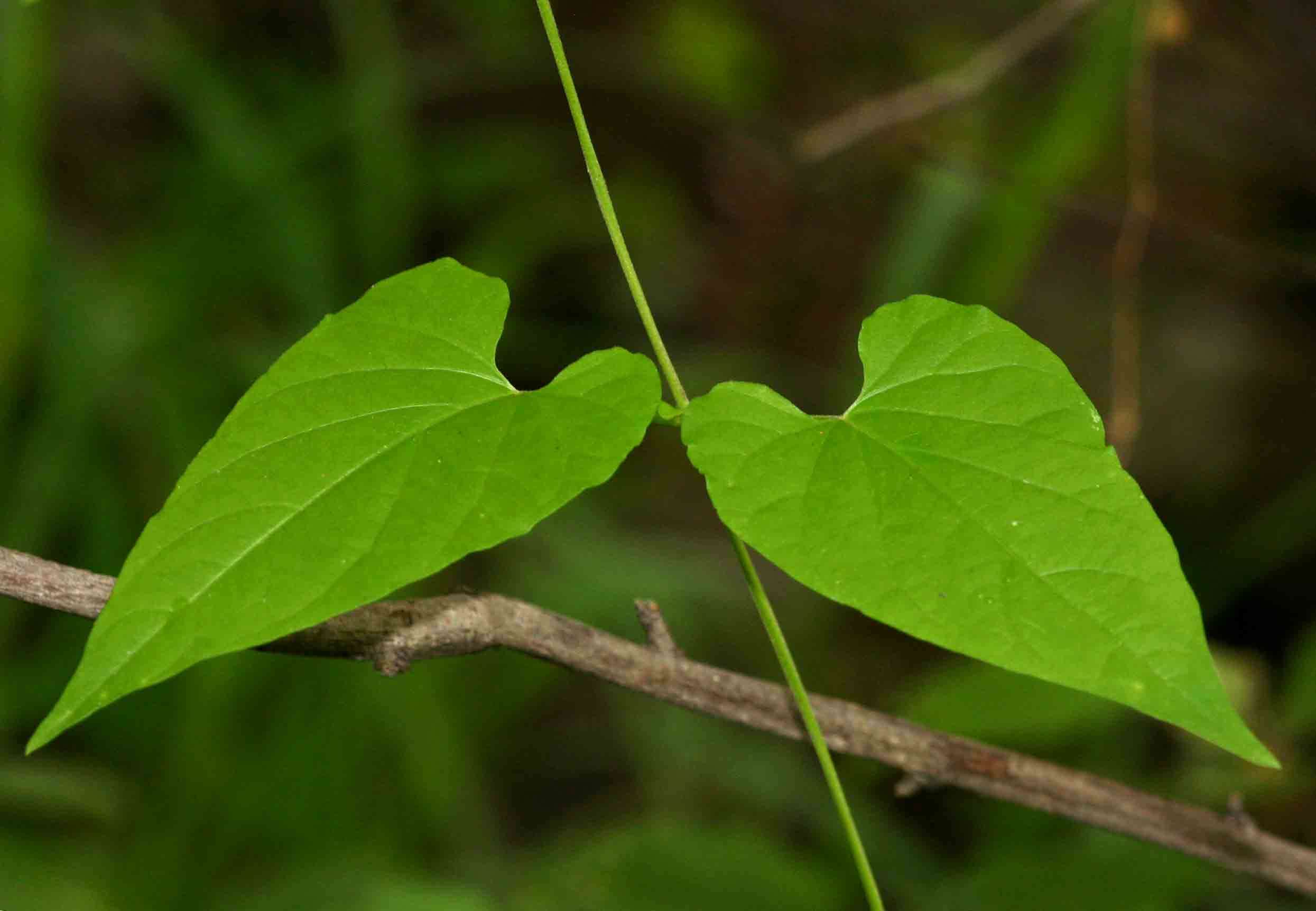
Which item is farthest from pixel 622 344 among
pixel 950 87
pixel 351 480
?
pixel 351 480

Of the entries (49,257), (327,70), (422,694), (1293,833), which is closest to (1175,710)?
(422,694)

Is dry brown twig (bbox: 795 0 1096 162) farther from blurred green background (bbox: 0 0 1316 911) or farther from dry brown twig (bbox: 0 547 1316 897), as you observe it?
dry brown twig (bbox: 0 547 1316 897)

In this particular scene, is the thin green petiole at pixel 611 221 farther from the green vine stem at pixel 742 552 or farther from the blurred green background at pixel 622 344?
the blurred green background at pixel 622 344

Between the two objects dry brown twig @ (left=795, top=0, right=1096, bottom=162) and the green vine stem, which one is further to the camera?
dry brown twig @ (left=795, top=0, right=1096, bottom=162)

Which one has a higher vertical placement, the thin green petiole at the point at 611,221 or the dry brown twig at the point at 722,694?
the thin green petiole at the point at 611,221

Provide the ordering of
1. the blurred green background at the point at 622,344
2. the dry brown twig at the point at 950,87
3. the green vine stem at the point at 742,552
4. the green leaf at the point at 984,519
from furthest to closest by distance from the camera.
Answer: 1. the blurred green background at the point at 622,344
2. the dry brown twig at the point at 950,87
3. the green vine stem at the point at 742,552
4. the green leaf at the point at 984,519

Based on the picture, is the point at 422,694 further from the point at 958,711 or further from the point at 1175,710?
the point at 1175,710

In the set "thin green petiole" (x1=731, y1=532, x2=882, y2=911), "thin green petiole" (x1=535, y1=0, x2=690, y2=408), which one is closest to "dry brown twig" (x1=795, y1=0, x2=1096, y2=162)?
"thin green petiole" (x1=535, y1=0, x2=690, y2=408)

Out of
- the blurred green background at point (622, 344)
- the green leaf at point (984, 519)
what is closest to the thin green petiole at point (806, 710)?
the green leaf at point (984, 519)
